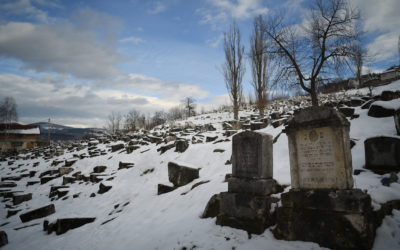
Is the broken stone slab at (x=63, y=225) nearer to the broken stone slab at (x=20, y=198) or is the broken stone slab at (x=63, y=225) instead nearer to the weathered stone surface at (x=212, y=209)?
the weathered stone surface at (x=212, y=209)

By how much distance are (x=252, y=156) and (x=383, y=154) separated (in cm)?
302

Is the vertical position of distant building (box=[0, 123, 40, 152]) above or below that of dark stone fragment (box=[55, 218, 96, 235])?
above

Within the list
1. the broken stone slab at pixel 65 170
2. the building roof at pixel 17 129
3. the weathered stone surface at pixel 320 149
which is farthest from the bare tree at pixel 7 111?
the weathered stone surface at pixel 320 149

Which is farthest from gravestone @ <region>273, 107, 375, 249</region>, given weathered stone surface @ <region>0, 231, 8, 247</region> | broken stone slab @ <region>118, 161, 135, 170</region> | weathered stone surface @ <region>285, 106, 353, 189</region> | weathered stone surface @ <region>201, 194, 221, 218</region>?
broken stone slab @ <region>118, 161, 135, 170</region>

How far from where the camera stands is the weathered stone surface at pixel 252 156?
13.1 feet

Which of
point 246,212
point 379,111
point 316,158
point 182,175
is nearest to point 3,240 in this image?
point 182,175

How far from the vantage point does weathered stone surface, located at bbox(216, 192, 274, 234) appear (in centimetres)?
353

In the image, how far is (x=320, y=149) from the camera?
339 cm

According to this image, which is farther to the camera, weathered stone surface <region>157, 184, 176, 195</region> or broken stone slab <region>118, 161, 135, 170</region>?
broken stone slab <region>118, 161, 135, 170</region>

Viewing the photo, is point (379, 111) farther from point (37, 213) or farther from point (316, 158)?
point (37, 213)

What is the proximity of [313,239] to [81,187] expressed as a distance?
1218 cm

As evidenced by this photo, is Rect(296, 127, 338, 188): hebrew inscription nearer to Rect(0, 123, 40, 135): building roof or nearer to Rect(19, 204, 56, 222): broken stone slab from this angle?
Rect(19, 204, 56, 222): broken stone slab

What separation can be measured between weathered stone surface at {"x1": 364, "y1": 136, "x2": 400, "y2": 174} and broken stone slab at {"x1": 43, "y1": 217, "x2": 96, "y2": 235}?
329 inches

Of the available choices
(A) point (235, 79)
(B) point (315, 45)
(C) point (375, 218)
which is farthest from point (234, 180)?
(A) point (235, 79)
